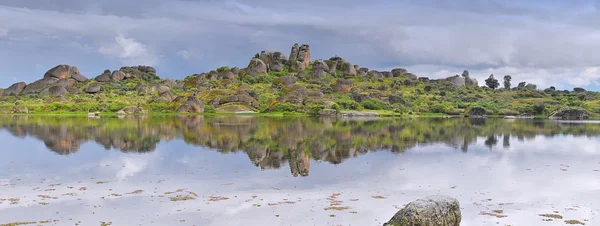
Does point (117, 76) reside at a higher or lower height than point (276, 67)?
lower

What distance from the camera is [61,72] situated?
168125 millimetres

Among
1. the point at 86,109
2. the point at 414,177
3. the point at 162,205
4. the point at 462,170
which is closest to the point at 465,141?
the point at 462,170

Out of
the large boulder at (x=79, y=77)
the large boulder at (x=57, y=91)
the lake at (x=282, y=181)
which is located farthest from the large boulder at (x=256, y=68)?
the lake at (x=282, y=181)

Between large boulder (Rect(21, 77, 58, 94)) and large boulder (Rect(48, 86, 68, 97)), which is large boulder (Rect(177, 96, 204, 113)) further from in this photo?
large boulder (Rect(21, 77, 58, 94))

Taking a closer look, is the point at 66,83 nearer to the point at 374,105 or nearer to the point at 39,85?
the point at 39,85

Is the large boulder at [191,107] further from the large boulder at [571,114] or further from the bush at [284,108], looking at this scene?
the large boulder at [571,114]

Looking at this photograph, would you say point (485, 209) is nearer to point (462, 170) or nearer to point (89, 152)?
point (462, 170)

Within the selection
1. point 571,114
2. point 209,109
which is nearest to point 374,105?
point 209,109

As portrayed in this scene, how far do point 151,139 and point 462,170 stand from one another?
2864 cm

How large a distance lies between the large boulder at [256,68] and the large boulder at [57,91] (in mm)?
61926

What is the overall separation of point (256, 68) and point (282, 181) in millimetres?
164378

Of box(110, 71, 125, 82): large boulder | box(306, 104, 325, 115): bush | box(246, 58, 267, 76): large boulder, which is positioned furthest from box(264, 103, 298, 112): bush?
box(110, 71, 125, 82): large boulder

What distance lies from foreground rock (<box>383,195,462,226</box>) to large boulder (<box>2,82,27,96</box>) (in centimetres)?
16474

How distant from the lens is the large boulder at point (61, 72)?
166375 millimetres
